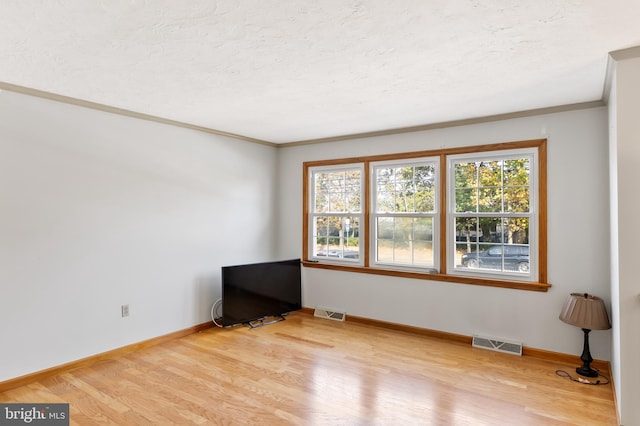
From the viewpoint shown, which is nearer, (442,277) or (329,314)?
(442,277)

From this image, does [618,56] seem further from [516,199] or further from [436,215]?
[436,215]

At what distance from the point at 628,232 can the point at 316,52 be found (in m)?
2.19

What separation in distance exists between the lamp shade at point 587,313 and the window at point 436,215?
1.28ft

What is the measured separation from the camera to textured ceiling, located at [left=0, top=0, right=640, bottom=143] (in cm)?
189

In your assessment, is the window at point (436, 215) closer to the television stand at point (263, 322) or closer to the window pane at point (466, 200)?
the window pane at point (466, 200)

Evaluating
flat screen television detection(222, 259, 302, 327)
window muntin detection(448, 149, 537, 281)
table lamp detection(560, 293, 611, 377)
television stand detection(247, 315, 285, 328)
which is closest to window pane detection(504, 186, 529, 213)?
window muntin detection(448, 149, 537, 281)

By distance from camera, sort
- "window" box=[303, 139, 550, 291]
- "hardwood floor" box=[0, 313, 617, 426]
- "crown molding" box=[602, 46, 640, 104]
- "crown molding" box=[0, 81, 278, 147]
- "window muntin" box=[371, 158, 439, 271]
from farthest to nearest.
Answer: "window muntin" box=[371, 158, 439, 271], "window" box=[303, 139, 550, 291], "crown molding" box=[0, 81, 278, 147], "hardwood floor" box=[0, 313, 617, 426], "crown molding" box=[602, 46, 640, 104]

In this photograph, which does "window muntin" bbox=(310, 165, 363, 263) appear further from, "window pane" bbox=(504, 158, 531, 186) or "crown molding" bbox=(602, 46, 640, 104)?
"crown molding" bbox=(602, 46, 640, 104)

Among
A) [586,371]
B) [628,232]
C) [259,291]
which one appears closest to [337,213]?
[259,291]

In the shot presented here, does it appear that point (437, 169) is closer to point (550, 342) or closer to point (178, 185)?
point (550, 342)

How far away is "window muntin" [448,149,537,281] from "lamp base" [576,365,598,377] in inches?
33.2

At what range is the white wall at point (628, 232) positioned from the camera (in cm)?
232

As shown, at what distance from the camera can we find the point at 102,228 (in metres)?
3.58

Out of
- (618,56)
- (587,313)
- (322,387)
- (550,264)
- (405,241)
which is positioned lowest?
(322,387)
